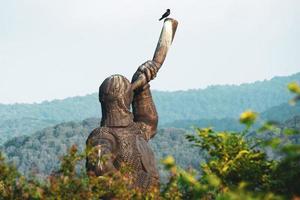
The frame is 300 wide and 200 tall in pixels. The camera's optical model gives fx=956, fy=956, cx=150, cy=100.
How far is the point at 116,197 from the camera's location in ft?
33.7

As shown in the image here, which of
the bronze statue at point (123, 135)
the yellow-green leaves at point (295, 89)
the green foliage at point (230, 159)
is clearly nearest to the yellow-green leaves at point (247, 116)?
the yellow-green leaves at point (295, 89)

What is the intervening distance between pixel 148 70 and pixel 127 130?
38.2 inches

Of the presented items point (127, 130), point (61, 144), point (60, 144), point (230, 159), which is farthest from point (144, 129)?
point (60, 144)

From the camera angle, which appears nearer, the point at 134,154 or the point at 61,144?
the point at 134,154

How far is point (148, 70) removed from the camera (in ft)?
43.2

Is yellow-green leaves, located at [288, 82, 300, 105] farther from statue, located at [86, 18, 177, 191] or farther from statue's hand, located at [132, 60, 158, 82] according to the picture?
statue's hand, located at [132, 60, 158, 82]

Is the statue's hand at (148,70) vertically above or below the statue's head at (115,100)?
above

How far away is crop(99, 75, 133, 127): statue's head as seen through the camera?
12.7 meters

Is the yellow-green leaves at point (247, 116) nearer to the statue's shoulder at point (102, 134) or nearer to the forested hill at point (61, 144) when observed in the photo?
the statue's shoulder at point (102, 134)

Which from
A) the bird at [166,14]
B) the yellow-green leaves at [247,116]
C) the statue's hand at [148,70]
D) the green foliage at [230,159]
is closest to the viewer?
the yellow-green leaves at [247,116]

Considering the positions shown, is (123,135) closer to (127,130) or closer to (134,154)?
(127,130)

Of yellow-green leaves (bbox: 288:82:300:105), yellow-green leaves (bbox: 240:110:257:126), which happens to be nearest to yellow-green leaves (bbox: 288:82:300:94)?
yellow-green leaves (bbox: 288:82:300:105)

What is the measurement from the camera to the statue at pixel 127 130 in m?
12.3

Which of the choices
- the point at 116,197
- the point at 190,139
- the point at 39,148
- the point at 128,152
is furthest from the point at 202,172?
the point at 39,148
